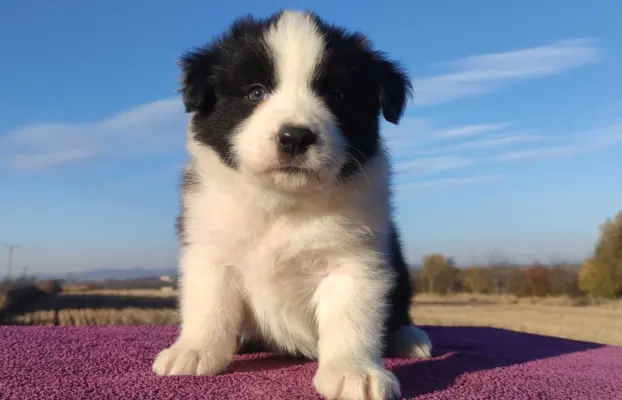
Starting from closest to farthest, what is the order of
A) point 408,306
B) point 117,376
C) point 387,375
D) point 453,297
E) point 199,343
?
1. point 387,375
2. point 117,376
3. point 199,343
4. point 408,306
5. point 453,297

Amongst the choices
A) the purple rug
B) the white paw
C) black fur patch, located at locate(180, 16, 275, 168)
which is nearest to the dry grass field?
the white paw

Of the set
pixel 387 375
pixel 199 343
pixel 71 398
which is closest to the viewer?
pixel 71 398

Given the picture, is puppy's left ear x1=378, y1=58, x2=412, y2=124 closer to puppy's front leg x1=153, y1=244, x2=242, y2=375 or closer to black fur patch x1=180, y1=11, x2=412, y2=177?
black fur patch x1=180, y1=11, x2=412, y2=177

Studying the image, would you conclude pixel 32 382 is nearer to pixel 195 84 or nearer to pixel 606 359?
pixel 195 84

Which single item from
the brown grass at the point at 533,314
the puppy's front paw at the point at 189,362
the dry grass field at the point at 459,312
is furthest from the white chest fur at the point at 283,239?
the brown grass at the point at 533,314

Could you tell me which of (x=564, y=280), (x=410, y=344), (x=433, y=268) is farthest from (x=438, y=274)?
(x=410, y=344)

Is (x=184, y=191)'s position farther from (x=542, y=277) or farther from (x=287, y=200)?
(x=542, y=277)

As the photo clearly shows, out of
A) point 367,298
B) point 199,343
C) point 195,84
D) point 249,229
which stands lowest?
point 199,343

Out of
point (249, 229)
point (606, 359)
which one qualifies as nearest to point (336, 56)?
point (249, 229)
